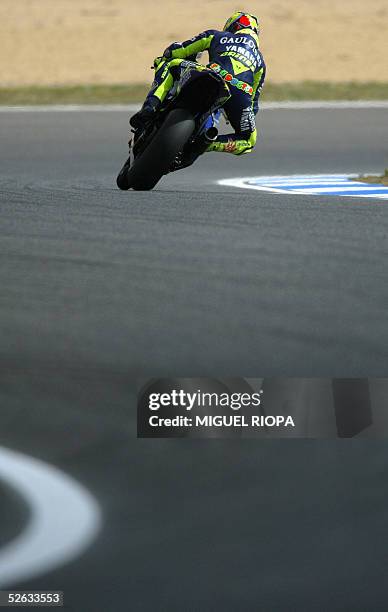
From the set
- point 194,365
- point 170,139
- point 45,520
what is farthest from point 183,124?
point 45,520

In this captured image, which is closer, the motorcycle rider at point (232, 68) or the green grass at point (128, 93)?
the motorcycle rider at point (232, 68)

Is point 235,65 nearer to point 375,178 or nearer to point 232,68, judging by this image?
point 232,68

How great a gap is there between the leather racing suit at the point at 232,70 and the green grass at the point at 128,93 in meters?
18.5

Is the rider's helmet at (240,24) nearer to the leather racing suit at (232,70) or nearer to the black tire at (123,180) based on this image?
the leather racing suit at (232,70)

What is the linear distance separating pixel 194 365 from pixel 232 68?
7.23 m

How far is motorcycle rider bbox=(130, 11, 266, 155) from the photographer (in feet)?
43.0

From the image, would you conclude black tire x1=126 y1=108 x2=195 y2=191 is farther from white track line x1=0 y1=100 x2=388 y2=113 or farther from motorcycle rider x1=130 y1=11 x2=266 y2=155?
white track line x1=0 y1=100 x2=388 y2=113

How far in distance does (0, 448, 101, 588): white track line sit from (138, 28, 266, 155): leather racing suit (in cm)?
819

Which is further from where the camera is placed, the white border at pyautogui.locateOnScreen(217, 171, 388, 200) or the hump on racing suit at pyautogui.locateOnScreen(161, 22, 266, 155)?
the white border at pyautogui.locateOnScreen(217, 171, 388, 200)

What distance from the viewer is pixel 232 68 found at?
13.4 m

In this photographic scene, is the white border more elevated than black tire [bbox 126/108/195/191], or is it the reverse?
the white border

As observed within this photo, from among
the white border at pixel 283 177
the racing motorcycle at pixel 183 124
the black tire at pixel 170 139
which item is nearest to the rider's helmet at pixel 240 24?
the racing motorcycle at pixel 183 124

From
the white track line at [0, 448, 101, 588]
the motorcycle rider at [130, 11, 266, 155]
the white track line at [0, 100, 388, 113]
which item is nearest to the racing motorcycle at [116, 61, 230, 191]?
the motorcycle rider at [130, 11, 266, 155]

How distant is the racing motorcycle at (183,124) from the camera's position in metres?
12.5
